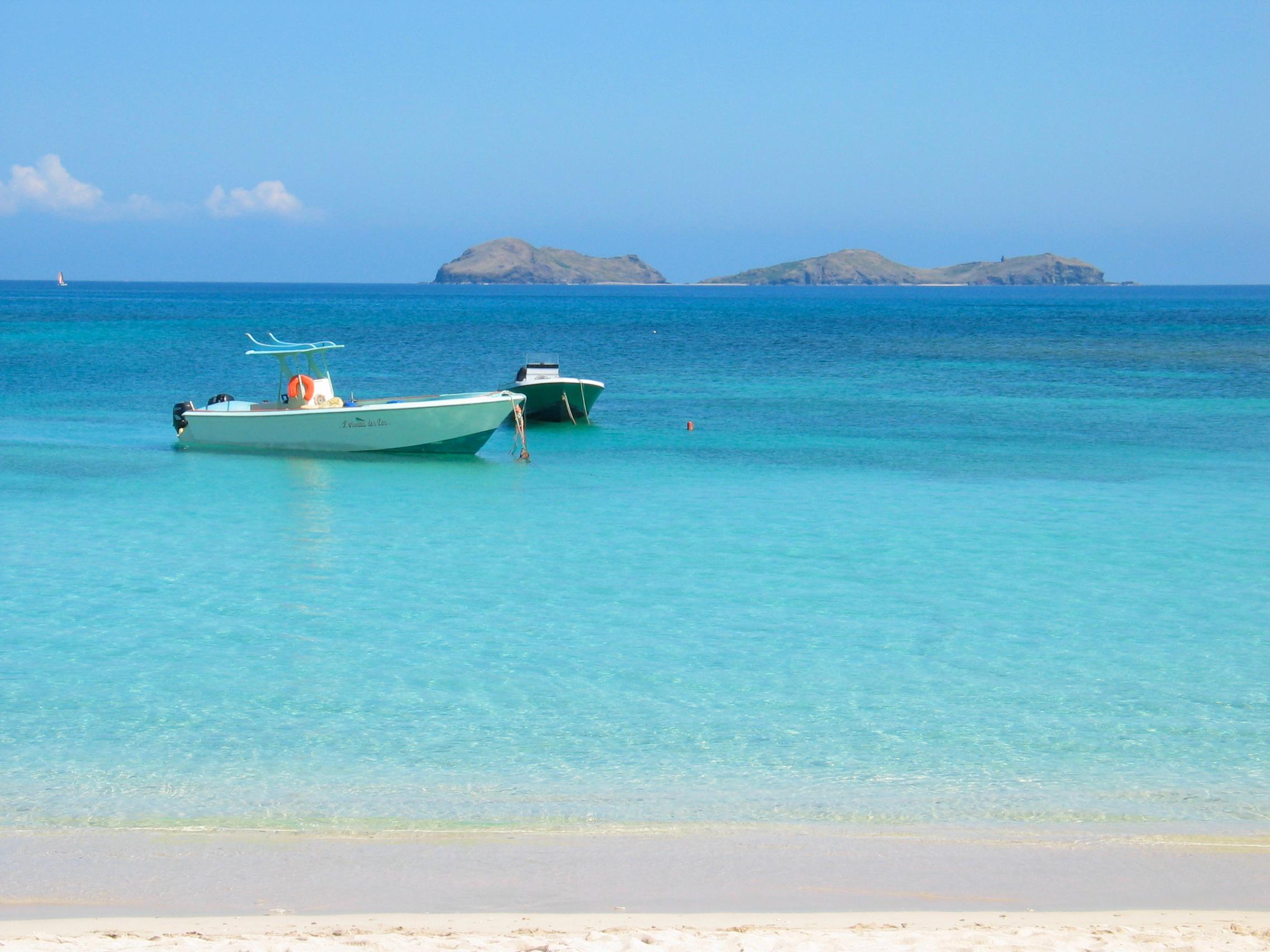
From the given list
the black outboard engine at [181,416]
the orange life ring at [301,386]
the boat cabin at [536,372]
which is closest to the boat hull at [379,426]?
the orange life ring at [301,386]

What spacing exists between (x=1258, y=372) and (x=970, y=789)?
3987 centimetres

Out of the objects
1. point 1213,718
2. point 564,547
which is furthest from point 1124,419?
point 1213,718

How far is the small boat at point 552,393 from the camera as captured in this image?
2864cm

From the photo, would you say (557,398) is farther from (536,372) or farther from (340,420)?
(340,420)

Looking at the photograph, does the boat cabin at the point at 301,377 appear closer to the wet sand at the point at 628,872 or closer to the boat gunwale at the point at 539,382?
the boat gunwale at the point at 539,382

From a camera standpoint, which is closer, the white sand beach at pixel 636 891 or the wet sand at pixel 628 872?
the white sand beach at pixel 636 891

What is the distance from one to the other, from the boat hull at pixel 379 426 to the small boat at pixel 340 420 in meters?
0.01

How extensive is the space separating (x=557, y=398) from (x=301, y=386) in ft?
21.8

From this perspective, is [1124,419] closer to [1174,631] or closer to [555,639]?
[1174,631]

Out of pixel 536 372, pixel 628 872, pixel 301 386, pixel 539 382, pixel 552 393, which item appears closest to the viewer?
pixel 628 872

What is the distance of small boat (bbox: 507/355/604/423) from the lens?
94.0 ft

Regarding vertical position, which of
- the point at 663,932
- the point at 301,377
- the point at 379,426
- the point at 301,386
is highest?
the point at 301,377

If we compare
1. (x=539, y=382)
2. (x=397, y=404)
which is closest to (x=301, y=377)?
(x=397, y=404)

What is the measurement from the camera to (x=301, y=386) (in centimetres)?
2383
